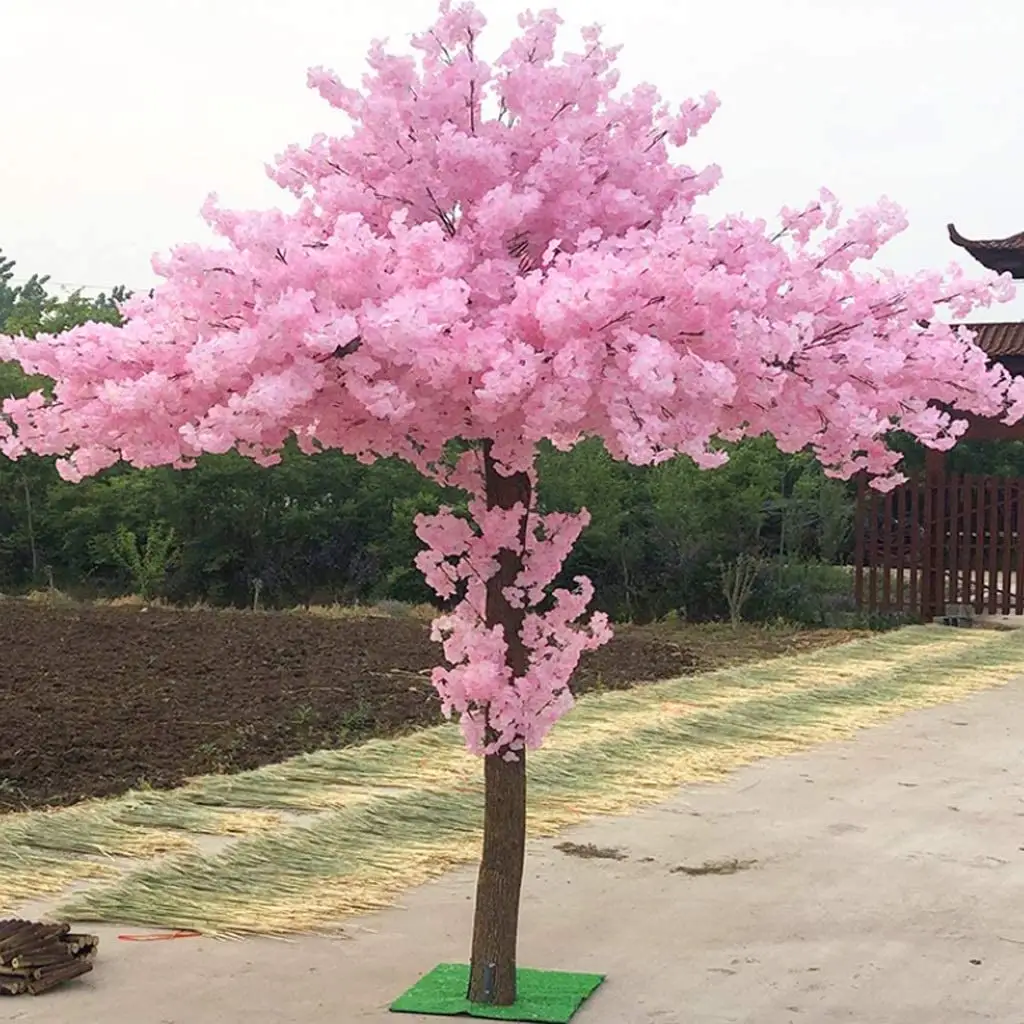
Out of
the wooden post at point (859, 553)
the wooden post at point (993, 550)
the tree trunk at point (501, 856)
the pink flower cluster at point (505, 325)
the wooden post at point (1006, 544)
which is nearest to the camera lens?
the pink flower cluster at point (505, 325)

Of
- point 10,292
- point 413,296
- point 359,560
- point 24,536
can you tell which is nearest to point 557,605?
point 413,296

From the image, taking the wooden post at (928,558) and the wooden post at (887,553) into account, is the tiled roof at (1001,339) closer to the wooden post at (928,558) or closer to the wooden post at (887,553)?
the wooden post at (928,558)

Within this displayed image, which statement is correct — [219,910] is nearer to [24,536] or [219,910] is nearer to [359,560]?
[359,560]

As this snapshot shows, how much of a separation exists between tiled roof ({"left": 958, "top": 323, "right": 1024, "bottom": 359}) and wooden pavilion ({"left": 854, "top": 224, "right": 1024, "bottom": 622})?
0.02 metres

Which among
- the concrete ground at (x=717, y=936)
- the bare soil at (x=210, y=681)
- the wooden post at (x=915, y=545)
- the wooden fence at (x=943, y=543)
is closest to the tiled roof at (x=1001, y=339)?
the wooden fence at (x=943, y=543)

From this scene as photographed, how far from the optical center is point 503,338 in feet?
11.1

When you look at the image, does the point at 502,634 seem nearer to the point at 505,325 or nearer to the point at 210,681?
the point at 505,325

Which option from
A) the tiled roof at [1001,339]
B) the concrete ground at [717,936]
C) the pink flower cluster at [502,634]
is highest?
the tiled roof at [1001,339]

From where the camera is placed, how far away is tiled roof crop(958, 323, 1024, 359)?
16.0 m

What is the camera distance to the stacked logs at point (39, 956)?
13.9 feet

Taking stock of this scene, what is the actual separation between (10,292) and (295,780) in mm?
55099

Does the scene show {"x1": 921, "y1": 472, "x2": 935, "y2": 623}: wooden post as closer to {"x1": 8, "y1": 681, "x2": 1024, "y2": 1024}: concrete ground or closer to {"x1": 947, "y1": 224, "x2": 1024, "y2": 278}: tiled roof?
{"x1": 947, "y1": 224, "x2": 1024, "y2": 278}: tiled roof

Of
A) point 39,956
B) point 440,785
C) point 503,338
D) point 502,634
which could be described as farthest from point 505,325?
point 440,785

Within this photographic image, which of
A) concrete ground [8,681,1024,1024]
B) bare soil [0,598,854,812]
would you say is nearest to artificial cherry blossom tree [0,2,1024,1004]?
concrete ground [8,681,1024,1024]
